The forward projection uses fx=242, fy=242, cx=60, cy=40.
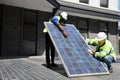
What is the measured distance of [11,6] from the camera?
48.4ft

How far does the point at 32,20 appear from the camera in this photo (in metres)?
15.8

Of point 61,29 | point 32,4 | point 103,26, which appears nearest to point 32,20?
point 32,4

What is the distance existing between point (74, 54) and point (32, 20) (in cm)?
874

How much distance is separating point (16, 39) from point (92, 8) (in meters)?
7.21

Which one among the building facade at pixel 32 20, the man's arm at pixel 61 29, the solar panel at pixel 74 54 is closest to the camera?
the solar panel at pixel 74 54

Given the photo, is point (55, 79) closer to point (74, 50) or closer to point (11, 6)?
point (74, 50)

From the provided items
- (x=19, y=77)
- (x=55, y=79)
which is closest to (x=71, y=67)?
(x=55, y=79)

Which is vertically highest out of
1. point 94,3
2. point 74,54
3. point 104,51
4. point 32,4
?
point 94,3

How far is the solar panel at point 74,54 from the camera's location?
6930mm

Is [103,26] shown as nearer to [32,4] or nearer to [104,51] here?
[32,4]

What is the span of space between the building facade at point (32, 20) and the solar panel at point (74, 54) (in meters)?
5.70

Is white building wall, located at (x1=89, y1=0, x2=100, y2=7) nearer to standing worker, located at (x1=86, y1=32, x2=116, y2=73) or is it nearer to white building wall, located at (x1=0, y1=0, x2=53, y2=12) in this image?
white building wall, located at (x1=0, y1=0, x2=53, y2=12)

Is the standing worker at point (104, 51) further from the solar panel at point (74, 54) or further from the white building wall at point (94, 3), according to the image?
the white building wall at point (94, 3)

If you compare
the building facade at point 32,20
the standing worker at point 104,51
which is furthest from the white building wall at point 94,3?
the standing worker at point 104,51
